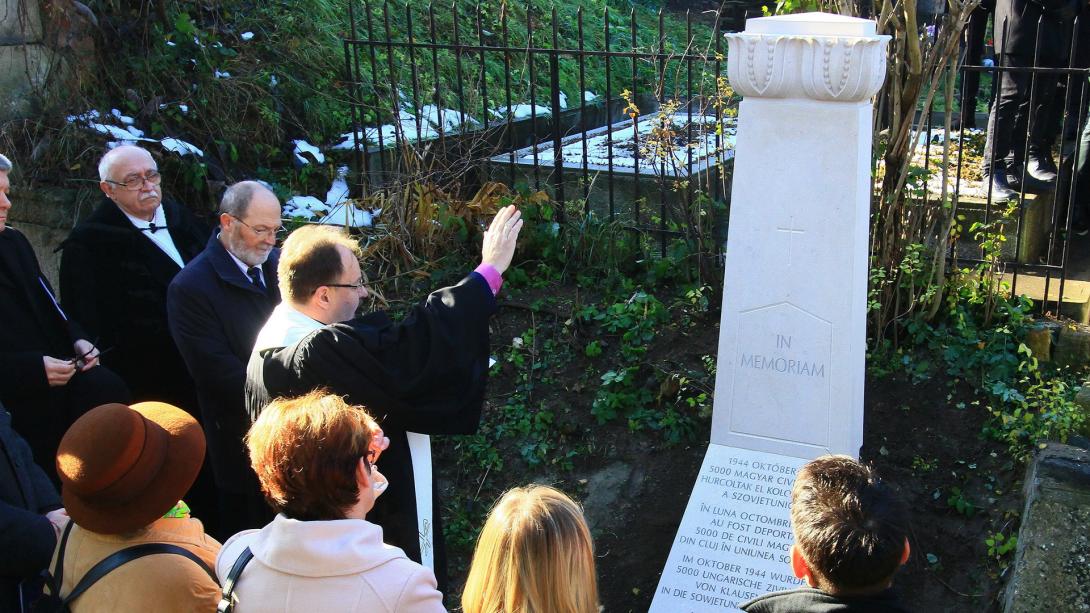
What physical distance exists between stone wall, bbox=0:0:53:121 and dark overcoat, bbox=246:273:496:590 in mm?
4700

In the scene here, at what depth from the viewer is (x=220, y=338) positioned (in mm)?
3311

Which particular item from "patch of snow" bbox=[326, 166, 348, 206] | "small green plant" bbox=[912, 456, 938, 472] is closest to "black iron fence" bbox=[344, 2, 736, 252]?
"patch of snow" bbox=[326, 166, 348, 206]

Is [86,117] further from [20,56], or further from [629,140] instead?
[629,140]

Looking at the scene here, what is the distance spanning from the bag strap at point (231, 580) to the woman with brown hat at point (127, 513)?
0.09 m

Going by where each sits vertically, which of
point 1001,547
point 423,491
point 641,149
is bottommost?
point 1001,547

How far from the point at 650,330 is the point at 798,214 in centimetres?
141

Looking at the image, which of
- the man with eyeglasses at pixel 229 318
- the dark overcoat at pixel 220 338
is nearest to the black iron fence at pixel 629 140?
the man with eyeglasses at pixel 229 318

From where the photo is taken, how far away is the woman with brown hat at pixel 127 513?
192 centimetres

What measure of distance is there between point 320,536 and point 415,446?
0.93m

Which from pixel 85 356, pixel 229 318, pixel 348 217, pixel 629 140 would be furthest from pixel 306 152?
pixel 229 318

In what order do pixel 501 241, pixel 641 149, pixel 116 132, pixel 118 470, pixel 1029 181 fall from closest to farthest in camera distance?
1. pixel 118 470
2. pixel 501 241
3. pixel 1029 181
4. pixel 641 149
5. pixel 116 132

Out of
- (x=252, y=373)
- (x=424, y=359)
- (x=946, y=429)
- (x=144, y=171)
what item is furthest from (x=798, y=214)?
(x=144, y=171)

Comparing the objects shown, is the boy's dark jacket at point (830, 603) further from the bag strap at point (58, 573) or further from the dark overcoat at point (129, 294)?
the dark overcoat at point (129, 294)

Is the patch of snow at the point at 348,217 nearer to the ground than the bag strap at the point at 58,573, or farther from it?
nearer to the ground
